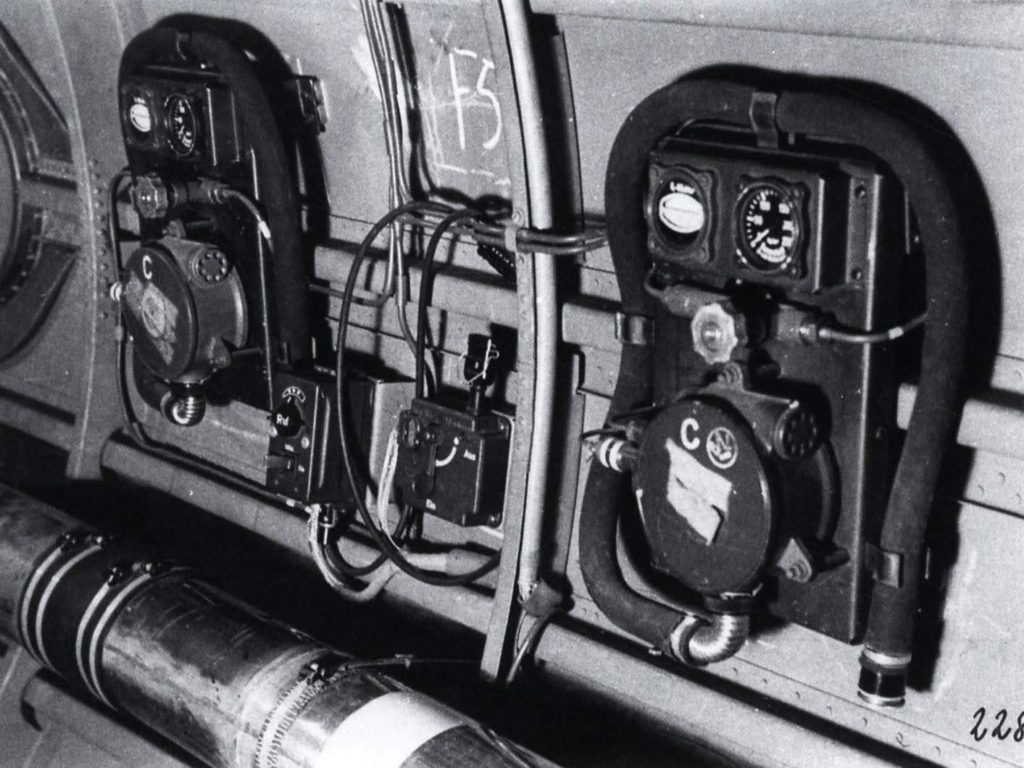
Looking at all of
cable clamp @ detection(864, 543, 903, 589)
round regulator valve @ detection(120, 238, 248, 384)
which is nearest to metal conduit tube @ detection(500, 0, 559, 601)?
cable clamp @ detection(864, 543, 903, 589)

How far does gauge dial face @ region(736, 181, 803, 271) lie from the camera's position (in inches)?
56.4

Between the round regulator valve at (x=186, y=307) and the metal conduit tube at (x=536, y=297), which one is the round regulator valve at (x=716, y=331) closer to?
the metal conduit tube at (x=536, y=297)

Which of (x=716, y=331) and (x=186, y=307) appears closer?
(x=716, y=331)

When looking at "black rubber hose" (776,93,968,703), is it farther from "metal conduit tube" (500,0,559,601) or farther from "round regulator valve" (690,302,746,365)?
"metal conduit tube" (500,0,559,601)

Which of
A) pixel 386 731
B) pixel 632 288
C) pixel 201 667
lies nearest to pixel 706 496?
pixel 632 288

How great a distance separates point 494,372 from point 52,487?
4.85 feet

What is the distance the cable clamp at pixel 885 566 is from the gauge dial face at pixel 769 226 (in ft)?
1.17

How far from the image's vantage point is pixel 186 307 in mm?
2314

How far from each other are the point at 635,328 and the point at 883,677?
1.76ft

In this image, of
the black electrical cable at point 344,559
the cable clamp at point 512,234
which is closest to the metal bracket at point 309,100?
the cable clamp at point 512,234

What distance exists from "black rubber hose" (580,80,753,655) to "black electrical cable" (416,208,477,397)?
0.37 metres

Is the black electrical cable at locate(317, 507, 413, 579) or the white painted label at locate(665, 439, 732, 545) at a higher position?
the white painted label at locate(665, 439, 732, 545)

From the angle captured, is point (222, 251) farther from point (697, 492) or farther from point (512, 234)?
point (697, 492)

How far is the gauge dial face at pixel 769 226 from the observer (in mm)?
1432
